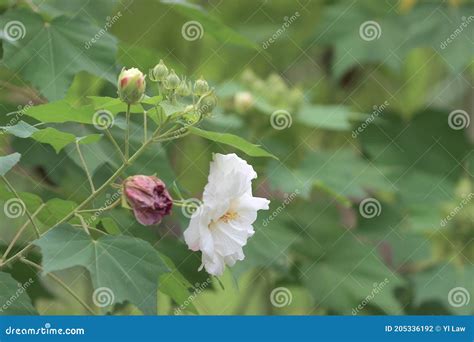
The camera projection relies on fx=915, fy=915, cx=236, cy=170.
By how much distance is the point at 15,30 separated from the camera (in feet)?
3.94

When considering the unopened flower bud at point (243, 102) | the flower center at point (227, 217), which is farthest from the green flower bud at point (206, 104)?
the unopened flower bud at point (243, 102)

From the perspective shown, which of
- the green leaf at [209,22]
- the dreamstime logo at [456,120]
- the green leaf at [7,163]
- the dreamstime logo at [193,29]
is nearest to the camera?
the green leaf at [7,163]

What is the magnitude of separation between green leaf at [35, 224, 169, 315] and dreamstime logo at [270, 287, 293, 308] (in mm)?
758

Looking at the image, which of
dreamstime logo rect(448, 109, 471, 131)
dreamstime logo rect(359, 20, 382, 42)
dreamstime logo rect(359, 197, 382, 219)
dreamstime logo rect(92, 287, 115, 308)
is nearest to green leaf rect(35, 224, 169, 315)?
dreamstime logo rect(92, 287, 115, 308)

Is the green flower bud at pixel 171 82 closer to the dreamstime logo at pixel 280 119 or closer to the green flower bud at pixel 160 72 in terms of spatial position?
the green flower bud at pixel 160 72

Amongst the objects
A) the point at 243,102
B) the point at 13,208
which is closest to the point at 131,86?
the point at 13,208

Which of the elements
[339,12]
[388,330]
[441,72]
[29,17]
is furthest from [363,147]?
[29,17]

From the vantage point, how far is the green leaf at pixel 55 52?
3.83 feet

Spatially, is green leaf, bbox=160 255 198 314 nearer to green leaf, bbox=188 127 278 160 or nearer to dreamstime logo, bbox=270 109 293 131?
green leaf, bbox=188 127 278 160

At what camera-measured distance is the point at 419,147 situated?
199 cm

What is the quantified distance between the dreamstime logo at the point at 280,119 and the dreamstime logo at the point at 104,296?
30.0 inches

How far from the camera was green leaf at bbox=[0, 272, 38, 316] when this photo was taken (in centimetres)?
99
